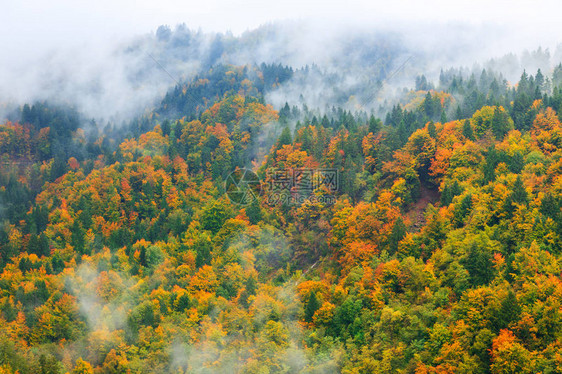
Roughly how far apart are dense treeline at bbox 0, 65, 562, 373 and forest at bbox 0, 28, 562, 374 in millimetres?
312

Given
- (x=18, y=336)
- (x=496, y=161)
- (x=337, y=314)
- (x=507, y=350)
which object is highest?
(x=496, y=161)

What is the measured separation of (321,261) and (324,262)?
1.38 metres

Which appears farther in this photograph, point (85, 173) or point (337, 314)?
point (85, 173)

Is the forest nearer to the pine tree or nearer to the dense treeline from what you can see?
the dense treeline

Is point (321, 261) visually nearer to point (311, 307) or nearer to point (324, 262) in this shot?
point (324, 262)

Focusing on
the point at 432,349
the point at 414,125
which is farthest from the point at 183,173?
the point at 432,349

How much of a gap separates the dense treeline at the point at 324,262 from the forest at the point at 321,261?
0.31 meters

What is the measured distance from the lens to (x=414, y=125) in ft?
385

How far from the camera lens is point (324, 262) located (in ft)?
319

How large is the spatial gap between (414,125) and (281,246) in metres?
39.3

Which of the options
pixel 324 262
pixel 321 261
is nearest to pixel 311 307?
pixel 324 262

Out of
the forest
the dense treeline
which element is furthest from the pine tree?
the forest

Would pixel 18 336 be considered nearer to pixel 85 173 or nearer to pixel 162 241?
pixel 162 241

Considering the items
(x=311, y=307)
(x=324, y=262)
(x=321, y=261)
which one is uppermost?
(x=311, y=307)
